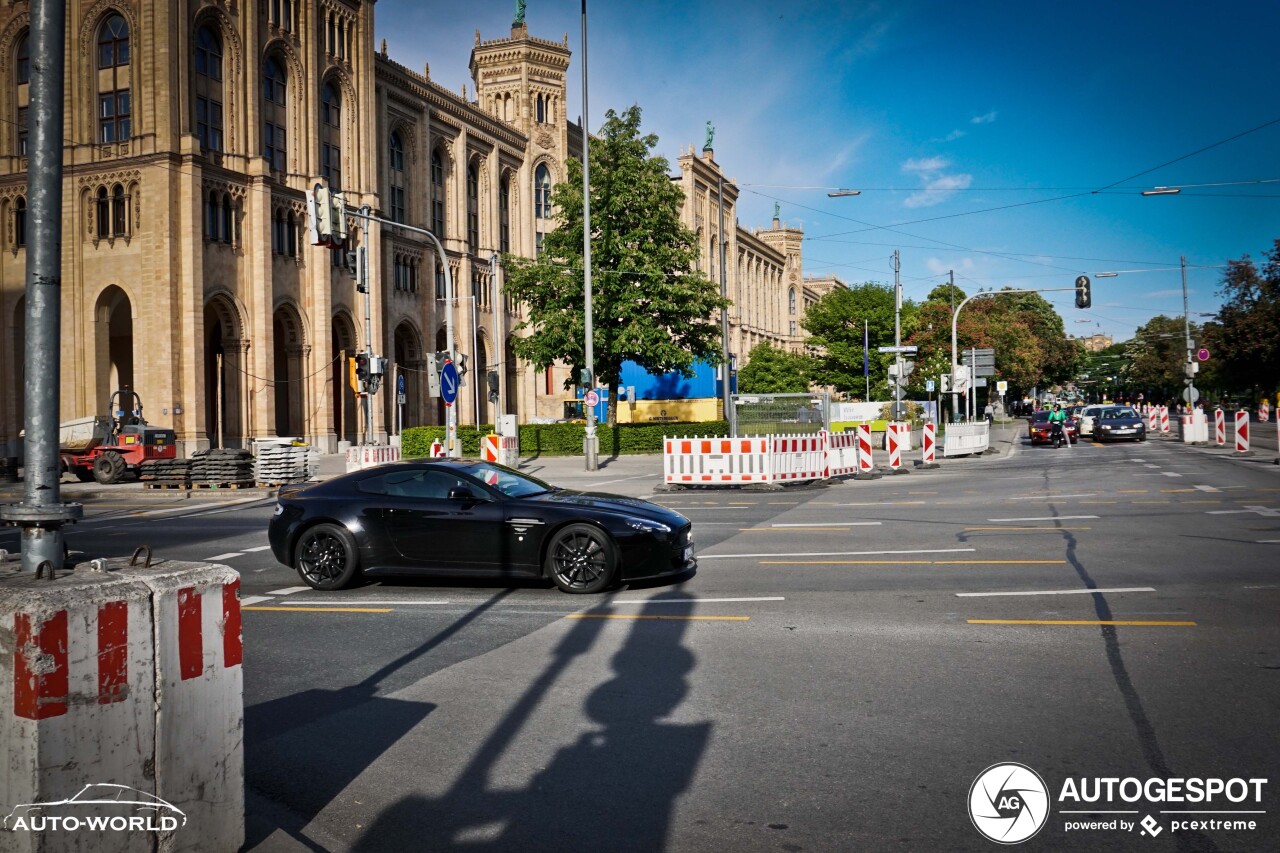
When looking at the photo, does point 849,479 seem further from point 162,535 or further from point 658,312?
point 658,312

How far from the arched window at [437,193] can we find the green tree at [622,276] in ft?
64.9

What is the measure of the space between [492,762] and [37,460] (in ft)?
7.65

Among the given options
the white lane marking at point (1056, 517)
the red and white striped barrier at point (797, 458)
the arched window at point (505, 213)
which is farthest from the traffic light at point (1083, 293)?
the arched window at point (505, 213)

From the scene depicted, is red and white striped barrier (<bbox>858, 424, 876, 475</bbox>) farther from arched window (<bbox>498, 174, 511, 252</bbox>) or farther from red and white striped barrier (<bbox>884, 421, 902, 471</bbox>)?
arched window (<bbox>498, 174, 511, 252</bbox>)

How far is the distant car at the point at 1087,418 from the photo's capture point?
45.3m

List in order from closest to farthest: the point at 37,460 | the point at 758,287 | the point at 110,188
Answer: the point at 37,460
the point at 110,188
the point at 758,287

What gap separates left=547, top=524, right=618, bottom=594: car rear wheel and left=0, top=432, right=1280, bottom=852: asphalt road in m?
0.20

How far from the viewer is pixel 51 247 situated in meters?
3.96

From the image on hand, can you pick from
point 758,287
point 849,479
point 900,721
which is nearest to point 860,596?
point 900,721

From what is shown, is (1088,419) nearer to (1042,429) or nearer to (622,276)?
(1042,429)

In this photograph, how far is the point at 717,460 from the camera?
22.2m

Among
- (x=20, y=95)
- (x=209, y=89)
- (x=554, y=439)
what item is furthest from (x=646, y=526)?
(x=20, y=95)

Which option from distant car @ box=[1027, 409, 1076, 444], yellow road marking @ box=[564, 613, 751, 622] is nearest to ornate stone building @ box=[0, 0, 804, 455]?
distant car @ box=[1027, 409, 1076, 444]

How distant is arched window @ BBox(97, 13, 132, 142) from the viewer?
4219cm
